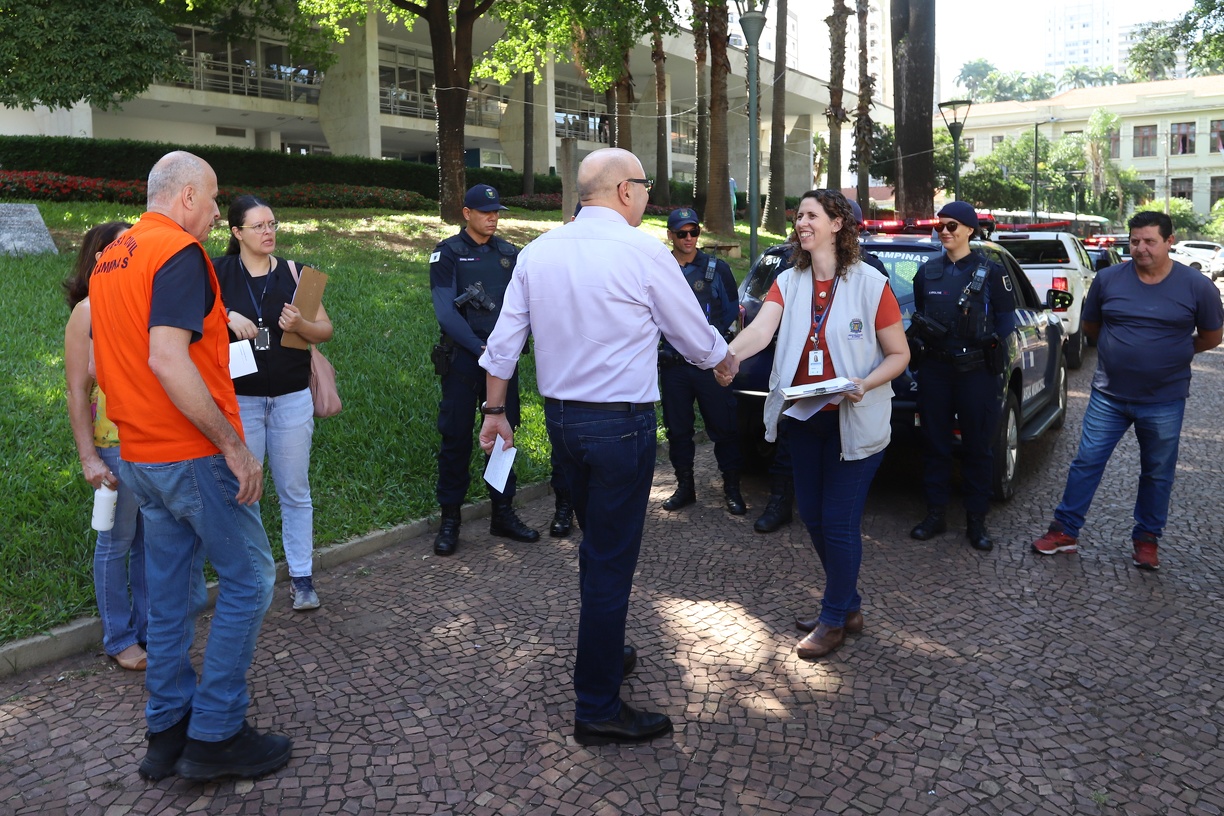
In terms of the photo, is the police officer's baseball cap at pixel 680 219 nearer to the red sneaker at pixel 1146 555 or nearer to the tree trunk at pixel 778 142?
the red sneaker at pixel 1146 555

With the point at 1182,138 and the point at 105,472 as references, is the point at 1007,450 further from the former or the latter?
the point at 1182,138

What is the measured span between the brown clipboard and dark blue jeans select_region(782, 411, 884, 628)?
7.28 ft

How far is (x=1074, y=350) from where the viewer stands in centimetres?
1335

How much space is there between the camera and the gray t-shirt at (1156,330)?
5.30 meters

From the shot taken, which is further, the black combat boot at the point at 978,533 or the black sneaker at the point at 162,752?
the black combat boot at the point at 978,533

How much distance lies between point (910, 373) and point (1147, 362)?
1.38 meters

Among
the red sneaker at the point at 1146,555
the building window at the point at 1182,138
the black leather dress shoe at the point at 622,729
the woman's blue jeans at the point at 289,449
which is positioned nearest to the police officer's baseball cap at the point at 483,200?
the woman's blue jeans at the point at 289,449

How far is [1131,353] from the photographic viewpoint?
17.6ft

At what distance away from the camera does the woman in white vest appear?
4191 mm

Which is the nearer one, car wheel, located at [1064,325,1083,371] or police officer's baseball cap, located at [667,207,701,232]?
police officer's baseball cap, located at [667,207,701,232]

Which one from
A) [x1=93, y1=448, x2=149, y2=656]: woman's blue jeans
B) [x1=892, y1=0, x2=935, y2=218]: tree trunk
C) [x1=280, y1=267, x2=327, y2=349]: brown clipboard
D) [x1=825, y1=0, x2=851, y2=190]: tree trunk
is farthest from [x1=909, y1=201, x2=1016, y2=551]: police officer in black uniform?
[x1=825, y1=0, x2=851, y2=190]: tree trunk

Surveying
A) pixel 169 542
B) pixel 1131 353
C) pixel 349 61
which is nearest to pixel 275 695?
pixel 169 542

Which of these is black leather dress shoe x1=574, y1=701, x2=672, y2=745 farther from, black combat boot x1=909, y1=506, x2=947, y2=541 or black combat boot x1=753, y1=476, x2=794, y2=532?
black combat boot x1=909, y1=506, x2=947, y2=541

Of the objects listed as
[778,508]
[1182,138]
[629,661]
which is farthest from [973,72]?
[629,661]
